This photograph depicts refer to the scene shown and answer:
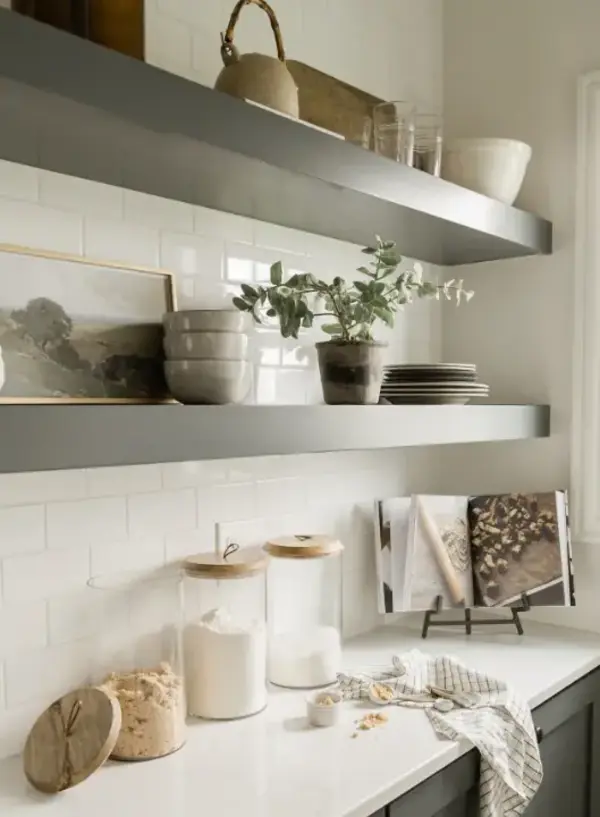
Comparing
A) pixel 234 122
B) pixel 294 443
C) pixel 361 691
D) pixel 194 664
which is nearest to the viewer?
pixel 234 122

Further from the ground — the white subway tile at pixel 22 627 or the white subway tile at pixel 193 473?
the white subway tile at pixel 193 473

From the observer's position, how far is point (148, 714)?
59.0 inches

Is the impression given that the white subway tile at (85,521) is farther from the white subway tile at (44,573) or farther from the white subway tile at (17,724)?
the white subway tile at (17,724)

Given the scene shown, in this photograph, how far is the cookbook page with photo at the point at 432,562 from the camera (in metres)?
2.23

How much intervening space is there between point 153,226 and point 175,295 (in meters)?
0.15

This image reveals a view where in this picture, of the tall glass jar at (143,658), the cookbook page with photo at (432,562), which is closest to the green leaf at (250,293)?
the tall glass jar at (143,658)

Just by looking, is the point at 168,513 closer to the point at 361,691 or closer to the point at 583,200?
the point at 361,691

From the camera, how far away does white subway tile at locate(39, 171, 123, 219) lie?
5.11 ft

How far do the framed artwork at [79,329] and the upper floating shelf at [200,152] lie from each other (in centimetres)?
18

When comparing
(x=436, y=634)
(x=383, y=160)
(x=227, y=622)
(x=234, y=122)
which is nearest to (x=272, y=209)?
(x=383, y=160)

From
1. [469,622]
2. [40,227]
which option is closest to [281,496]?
[469,622]

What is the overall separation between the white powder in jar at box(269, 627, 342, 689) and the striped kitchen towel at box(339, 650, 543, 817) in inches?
2.0

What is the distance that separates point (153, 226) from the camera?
5.74 ft

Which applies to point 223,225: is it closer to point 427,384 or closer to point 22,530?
point 427,384
